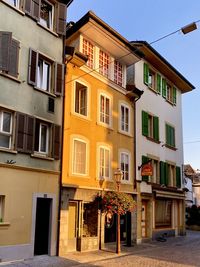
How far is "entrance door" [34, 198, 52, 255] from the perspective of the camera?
49.0 feet

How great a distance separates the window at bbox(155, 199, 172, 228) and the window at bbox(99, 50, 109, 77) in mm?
9584

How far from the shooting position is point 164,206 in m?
25.7

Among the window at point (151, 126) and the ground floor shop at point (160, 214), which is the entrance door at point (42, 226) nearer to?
the ground floor shop at point (160, 214)

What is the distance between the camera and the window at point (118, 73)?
21406 millimetres

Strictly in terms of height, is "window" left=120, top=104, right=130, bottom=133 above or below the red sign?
above

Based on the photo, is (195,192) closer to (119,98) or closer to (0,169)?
(119,98)

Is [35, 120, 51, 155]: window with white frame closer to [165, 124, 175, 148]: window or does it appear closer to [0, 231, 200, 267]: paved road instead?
[0, 231, 200, 267]: paved road

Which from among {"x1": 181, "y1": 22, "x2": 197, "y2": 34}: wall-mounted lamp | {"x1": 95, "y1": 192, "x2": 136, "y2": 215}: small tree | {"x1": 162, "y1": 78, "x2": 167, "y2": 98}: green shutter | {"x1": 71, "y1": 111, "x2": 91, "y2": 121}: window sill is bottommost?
{"x1": 95, "y1": 192, "x2": 136, "y2": 215}: small tree

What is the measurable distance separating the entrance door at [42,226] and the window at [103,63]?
319 inches

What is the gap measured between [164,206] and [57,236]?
12.0 m

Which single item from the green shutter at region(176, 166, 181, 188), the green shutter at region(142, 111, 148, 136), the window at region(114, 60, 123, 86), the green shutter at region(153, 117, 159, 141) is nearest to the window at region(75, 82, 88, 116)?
the window at region(114, 60, 123, 86)

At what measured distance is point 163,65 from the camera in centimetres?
2584

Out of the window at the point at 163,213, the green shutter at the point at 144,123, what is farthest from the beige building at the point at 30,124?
the window at the point at 163,213

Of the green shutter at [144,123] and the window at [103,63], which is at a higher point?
the window at [103,63]
